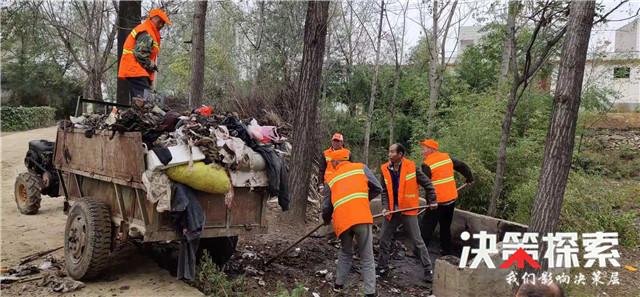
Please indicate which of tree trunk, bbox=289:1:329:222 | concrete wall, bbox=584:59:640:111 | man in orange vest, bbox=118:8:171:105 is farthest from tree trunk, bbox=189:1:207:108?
concrete wall, bbox=584:59:640:111

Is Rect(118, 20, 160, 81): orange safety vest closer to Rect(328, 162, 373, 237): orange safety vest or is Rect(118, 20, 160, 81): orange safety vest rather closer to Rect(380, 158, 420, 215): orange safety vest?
Rect(328, 162, 373, 237): orange safety vest

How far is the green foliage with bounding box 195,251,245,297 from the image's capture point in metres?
4.42

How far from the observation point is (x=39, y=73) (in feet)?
83.2

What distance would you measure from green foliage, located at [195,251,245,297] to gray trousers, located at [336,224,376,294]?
1152 millimetres

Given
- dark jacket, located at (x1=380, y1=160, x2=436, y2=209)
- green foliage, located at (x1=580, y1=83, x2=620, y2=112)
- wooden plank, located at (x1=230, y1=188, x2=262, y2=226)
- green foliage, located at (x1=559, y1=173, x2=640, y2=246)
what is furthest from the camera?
green foliage, located at (x1=580, y1=83, x2=620, y2=112)

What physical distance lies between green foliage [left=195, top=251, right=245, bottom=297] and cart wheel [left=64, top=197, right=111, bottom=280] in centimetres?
93

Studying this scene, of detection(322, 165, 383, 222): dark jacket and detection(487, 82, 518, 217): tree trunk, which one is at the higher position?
detection(487, 82, 518, 217): tree trunk

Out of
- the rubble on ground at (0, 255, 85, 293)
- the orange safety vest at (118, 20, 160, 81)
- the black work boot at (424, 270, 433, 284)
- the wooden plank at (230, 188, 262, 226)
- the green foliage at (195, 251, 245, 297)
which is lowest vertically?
the black work boot at (424, 270, 433, 284)

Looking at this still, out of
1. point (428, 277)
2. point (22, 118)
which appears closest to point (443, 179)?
point (428, 277)

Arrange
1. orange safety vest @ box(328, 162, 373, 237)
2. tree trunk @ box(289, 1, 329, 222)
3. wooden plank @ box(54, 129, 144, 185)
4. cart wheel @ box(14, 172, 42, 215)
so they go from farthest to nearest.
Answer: tree trunk @ box(289, 1, 329, 222), cart wheel @ box(14, 172, 42, 215), orange safety vest @ box(328, 162, 373, 237), wooden plank @ box(54, 129, 144, 185)

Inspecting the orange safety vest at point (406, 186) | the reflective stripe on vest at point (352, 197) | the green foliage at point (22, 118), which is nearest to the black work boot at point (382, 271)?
the orange safety vest at point (406, 186)

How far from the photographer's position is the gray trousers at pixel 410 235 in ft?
20.0

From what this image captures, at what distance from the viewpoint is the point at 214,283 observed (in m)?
4.51

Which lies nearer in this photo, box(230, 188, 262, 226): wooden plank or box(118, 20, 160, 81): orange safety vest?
box(230, 188, 262, 226): wooden plank
